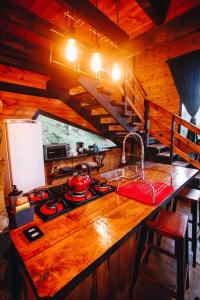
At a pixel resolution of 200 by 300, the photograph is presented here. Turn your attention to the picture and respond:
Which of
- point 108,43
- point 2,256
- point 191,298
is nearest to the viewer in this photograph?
point 2,256

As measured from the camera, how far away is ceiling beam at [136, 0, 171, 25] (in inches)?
74.7

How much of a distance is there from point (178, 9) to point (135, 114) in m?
1.88

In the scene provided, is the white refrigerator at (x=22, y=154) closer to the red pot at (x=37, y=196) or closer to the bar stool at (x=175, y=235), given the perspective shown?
the red pot at (x=37, y=196)

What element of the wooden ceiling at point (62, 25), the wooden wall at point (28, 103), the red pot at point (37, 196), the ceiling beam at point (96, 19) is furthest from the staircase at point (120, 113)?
the red pot at point (37, 196)

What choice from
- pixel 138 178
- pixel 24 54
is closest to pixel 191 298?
pixel 138 178

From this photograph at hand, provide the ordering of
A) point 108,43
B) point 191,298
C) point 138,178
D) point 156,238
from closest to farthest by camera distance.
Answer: point 191,298 → point 138,178 → point 156,238 → point 108,43

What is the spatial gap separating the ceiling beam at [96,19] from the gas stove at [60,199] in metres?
1.97

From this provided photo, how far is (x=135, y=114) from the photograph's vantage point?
3.73 meters

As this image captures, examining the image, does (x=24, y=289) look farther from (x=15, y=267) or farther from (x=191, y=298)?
(x=191, y=298)

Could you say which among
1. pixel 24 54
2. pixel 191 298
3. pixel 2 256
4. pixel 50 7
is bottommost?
pixel 191 298

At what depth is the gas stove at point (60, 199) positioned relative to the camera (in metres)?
1.15

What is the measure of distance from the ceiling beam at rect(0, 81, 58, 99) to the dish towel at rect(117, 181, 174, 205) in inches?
108

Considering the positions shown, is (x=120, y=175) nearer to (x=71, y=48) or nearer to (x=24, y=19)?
(x=71, y=48)

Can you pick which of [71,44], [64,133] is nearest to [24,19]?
[71,44]
